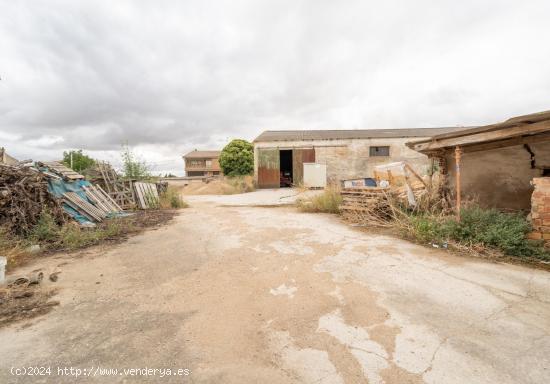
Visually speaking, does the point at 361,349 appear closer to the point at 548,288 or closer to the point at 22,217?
the point at 548,288

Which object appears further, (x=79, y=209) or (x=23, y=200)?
(x=79, y=209)

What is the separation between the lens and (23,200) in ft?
15.9

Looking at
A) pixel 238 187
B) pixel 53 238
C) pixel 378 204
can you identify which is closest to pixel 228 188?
pixel 238 187

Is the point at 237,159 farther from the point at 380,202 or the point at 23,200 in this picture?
the point at 23,200

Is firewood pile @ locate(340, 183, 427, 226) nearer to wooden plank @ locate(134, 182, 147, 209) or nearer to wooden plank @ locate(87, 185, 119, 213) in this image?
wooden plank @ locate(87, 185, 119, 213)

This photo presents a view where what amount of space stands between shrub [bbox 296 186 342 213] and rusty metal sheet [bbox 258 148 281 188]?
361 inches

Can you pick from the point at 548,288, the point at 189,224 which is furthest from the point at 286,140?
the point at 548,288

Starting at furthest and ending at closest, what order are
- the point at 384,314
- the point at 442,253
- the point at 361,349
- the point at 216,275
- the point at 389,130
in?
the point at 389,130, the point at 442,253, the point at 216,275, the point at 384,314, the point at 361,349

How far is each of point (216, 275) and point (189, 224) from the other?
3.56 m

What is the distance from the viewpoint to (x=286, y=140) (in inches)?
685

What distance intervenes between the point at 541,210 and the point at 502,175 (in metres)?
→ 1.42

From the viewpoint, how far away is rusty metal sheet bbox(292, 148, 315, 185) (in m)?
17.2

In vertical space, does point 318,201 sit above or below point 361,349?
above

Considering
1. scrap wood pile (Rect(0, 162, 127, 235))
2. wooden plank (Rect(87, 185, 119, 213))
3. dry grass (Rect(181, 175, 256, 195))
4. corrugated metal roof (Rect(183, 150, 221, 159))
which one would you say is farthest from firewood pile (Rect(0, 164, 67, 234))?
corrugated metal roof (Rect(183, 150, 221, 159))
